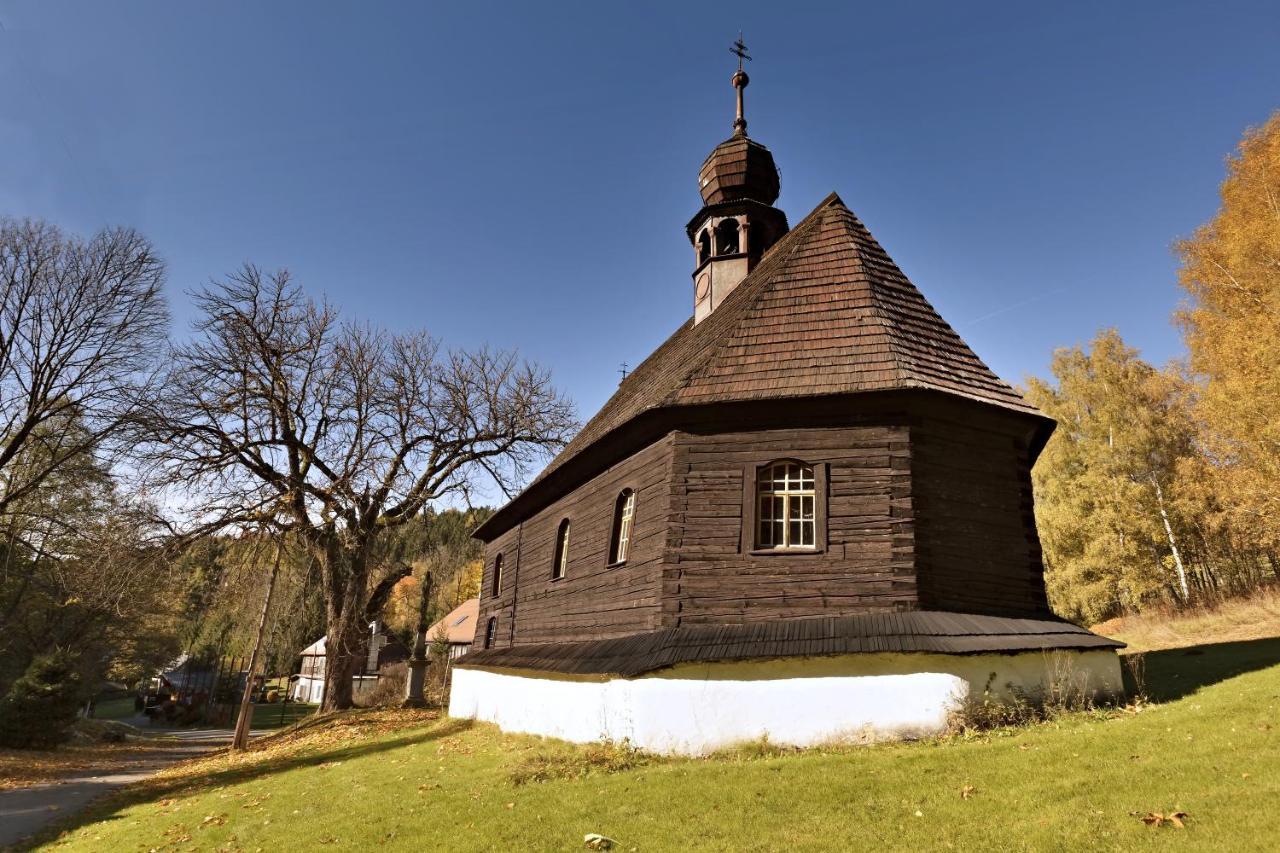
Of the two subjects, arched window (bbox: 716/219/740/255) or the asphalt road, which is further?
arched window (bbox: 716/219/740/255)

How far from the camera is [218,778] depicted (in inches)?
570

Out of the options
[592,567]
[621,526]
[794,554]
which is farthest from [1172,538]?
[592,567]

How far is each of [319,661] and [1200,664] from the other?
2237 inches

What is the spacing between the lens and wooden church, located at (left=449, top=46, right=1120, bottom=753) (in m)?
9.45

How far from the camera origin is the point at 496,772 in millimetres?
10500

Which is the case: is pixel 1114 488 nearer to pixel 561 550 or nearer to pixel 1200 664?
pixel 1200 664

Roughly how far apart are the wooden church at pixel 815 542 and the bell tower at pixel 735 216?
4.82 m

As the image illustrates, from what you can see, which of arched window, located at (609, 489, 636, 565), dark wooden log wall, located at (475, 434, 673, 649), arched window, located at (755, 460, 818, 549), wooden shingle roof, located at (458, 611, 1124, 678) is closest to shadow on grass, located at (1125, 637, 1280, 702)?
wooden shingle roof, located at (458, 611, 1124, 678)

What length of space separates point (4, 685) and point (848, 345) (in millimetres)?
31012

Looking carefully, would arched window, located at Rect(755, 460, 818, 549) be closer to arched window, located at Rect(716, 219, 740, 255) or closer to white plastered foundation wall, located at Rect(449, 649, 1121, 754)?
white plastered foundation wall, located at Rect(449, 649, 1121, 754)

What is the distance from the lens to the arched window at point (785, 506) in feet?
36.1

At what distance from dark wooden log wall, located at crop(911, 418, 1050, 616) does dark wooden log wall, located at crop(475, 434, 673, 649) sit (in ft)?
12.9

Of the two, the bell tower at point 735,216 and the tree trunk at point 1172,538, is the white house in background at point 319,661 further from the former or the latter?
the tree trunk at point 1172,538

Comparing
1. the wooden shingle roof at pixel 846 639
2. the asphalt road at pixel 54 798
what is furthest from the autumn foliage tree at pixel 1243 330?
the asphalt road at pixel 54 798
